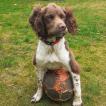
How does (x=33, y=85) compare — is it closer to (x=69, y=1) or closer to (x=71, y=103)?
(x=71, y=103)

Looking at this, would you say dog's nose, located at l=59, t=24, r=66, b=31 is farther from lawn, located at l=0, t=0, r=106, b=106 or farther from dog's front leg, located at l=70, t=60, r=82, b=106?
lawn, located at l=0, t=0, r=106, b=106

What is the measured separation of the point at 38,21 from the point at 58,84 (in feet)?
3.36

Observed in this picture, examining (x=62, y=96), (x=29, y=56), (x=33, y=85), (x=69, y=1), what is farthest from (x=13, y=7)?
(x=62, y=96)

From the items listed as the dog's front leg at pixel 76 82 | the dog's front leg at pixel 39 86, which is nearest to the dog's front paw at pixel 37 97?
the dog's front leg at pixel 39 86

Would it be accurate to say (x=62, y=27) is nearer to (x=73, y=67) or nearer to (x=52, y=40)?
(x=52, y=40)

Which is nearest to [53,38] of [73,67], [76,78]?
[73,67]

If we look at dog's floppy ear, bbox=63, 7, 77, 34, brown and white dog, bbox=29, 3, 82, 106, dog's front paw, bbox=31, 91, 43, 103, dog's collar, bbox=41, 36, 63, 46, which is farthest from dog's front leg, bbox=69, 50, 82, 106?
dog's front paw, bbox=31, 91, 43, 103

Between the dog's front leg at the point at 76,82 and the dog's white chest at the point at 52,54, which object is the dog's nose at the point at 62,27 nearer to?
the dog's white chest at the point at 52,54

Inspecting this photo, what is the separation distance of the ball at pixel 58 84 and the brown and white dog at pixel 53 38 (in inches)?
3.5

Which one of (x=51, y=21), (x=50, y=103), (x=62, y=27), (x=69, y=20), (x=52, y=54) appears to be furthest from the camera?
(x=50, y=103)

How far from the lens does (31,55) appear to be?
8.23 metres

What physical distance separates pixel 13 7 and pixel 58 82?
8.10 metres

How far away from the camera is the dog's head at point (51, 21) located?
523 centimetres

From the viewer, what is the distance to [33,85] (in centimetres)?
673
